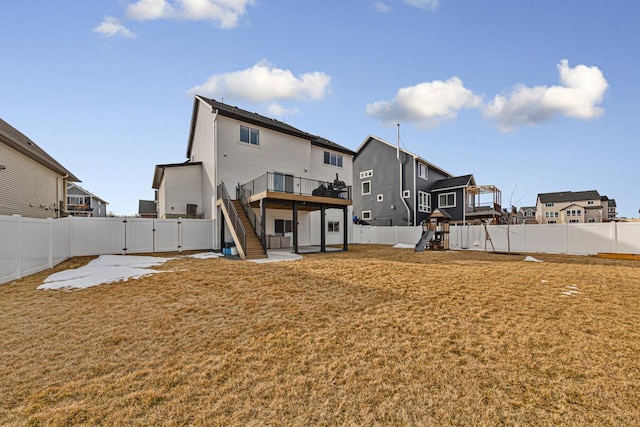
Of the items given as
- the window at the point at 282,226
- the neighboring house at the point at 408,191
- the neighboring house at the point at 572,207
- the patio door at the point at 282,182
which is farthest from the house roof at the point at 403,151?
the neighboring house at the point at 572,207

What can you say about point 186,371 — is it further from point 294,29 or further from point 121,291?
point 294,29

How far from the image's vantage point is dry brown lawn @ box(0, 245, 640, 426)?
7.38 feet

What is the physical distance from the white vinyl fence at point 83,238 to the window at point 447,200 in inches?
844

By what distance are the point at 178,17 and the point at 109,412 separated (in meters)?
12.4

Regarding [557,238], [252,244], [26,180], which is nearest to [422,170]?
[557,238]

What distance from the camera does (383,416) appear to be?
86.1 inches

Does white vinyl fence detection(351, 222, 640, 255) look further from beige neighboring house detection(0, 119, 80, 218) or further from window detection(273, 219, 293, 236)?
beige neighboring house detection(0, 119, 80, 218)

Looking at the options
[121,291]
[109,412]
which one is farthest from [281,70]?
[109,412]

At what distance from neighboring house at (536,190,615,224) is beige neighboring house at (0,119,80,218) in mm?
60527

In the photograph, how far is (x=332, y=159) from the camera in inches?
847

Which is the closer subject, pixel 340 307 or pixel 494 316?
pixel 494 316

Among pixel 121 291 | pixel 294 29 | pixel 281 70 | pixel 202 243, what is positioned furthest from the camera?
pixel 281 70

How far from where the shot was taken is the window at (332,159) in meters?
21.1

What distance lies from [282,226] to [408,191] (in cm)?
1314
